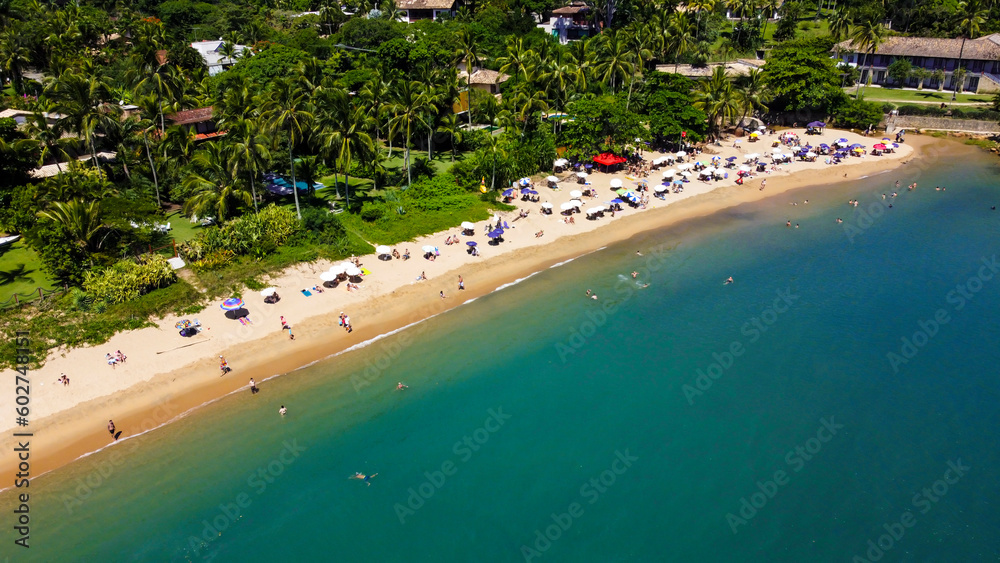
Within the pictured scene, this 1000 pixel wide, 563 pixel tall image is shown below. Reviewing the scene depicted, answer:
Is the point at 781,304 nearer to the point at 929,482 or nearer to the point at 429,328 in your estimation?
the point at 929,482

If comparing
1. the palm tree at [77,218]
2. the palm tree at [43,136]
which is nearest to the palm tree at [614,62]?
the palm tree at [43,136]

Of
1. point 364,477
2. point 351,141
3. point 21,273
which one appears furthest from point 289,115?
point 364,477

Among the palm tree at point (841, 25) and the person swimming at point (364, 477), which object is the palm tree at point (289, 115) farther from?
the palm tree at point (841, 25)

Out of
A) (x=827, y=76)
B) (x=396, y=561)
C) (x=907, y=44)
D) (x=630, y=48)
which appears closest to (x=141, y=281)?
(x=396, y=561)

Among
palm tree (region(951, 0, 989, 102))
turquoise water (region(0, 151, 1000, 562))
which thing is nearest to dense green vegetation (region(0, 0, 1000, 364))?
palm tree (region(951, 0, 989, 102))

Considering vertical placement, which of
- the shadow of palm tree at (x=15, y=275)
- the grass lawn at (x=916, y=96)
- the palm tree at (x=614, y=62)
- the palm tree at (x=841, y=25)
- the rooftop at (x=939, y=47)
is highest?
the palm tree at (x=841, y=25)
